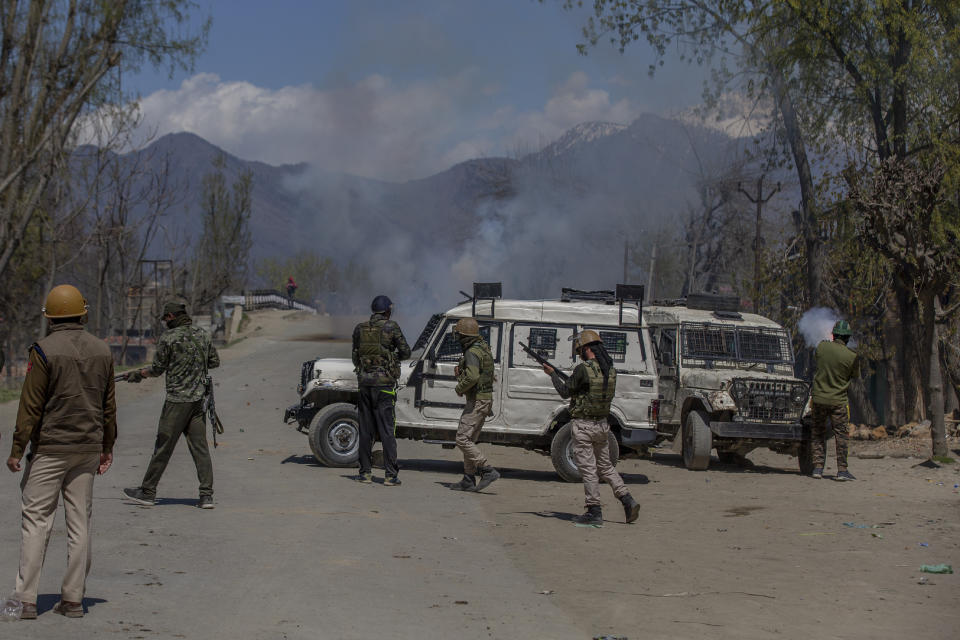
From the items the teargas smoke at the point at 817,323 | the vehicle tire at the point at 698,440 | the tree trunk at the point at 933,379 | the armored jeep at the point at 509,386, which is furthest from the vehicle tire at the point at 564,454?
the teargas smoke at the point at 817,323

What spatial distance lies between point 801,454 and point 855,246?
7117 millimetres

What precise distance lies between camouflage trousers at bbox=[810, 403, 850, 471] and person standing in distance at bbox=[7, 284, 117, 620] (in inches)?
411

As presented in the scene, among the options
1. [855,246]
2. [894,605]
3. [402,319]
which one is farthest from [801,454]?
[402,319]

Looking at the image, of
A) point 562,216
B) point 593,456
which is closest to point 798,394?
point 593,456

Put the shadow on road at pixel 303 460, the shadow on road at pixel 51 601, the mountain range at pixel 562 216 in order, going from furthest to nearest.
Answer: the mountain range at pixel 562 216 → the shadow on road at pixel 303 460 → the shadow on road at pixel 51 601

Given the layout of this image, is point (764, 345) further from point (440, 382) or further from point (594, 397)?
point (594, 397)

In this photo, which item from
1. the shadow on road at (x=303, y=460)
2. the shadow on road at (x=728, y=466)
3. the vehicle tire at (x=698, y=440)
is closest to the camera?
the shadow on road at (x=303, y=460)

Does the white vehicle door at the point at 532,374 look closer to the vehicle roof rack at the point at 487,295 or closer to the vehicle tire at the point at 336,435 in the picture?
the vehicle roof rack at the point at 487,295

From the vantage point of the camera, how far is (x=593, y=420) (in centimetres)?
998

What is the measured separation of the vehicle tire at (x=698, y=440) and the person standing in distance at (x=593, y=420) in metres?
5.14

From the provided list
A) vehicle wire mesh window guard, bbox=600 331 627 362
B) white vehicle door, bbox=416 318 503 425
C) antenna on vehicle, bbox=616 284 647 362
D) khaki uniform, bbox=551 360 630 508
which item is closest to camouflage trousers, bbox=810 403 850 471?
antenna on vehicle, bbox=616 284 647 362

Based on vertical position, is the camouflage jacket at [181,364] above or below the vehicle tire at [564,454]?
above

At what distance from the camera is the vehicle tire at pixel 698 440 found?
15.0 meters

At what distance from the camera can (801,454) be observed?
1530cm
